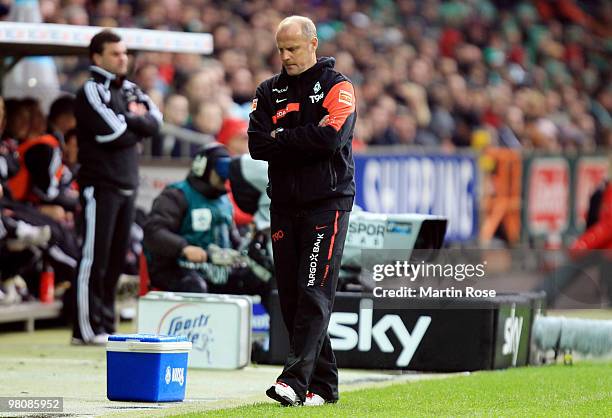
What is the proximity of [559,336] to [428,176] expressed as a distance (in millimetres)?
9002

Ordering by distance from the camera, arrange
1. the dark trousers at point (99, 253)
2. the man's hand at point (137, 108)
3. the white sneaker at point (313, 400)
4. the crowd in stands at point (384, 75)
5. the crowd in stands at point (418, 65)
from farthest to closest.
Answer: the crowd in stands at point (418, 65), the crowd in stands at point (384, 75), the man's hand at point (137, 108), the dark trousers at point (99, 253), the white sneaker at point (313, 400)

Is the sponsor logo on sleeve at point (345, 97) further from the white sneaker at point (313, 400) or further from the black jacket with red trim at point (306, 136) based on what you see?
the white sneaker at point (313, 400)

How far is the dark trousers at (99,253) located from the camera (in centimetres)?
1236

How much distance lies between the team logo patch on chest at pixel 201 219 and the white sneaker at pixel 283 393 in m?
4.10

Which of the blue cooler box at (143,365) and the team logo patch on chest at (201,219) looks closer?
the blue cooler box at (143,365)

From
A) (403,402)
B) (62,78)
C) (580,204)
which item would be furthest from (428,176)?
(403,402)

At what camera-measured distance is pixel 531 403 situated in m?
8.55

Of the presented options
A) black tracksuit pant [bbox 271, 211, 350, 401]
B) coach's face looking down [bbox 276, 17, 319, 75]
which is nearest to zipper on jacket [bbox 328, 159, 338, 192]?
black tracksuit pant [bbox 271, 211, 350, 401]

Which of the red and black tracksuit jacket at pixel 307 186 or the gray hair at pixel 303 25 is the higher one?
the gray hair at pixel 303 25

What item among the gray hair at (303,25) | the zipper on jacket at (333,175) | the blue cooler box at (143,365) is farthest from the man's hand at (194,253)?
the gray hair at (303,25)

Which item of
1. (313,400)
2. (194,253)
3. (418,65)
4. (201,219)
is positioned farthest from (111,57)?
(418,65)

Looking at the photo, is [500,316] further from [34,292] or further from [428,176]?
[428,176]

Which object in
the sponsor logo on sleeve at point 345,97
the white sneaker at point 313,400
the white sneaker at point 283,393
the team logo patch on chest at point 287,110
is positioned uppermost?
the sponsor logo on sleeve at point 345,97

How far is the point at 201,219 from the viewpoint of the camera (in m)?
12.1
